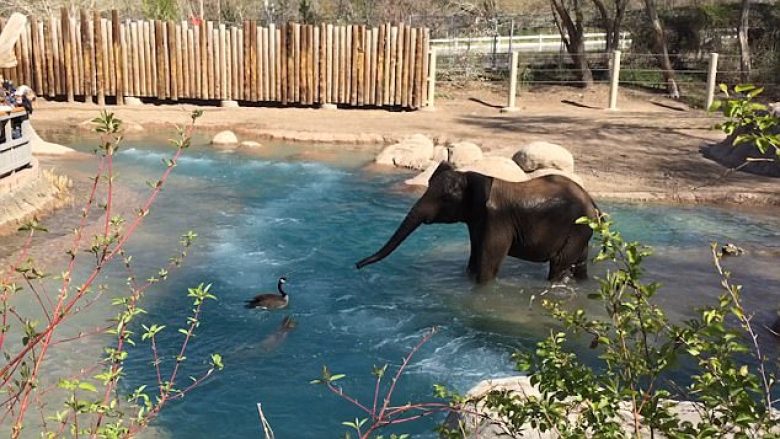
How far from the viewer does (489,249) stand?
8211 mm

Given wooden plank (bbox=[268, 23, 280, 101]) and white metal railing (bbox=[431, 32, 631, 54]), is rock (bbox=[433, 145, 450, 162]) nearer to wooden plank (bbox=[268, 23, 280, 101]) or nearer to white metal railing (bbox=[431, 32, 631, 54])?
wooden plank (bbox=[268, 23, 280, 101])

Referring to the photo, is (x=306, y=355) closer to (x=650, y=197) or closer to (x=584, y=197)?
→ (x=584, y=197)

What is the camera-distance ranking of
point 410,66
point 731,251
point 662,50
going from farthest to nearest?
1. point 662,50
2. point 410,66
3. point 731,251

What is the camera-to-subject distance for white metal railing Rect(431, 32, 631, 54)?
29.0m

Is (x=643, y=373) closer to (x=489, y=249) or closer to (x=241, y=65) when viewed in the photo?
(x=489, y=249)

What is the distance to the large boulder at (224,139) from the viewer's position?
17250 mm

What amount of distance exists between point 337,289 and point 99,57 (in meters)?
14.4

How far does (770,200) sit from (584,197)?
5.45m

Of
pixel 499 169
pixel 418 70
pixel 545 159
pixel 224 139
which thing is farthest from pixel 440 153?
pixel 418 70

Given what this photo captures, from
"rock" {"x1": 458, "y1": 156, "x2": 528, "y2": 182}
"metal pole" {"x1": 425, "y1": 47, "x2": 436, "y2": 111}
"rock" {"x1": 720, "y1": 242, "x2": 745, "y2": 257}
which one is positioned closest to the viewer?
"rock" {"x1": 720, "y1": 242, "x2": 745, "y2": 257}

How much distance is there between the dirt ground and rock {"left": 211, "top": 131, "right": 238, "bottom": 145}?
1.96 ft

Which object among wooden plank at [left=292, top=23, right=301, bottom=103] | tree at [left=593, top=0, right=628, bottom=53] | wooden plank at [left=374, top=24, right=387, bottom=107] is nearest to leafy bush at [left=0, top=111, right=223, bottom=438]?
wooden plank at [left=292, top=23, right=301, bottom=103]

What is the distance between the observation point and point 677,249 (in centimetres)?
1031

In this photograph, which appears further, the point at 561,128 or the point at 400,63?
the point at 400,63
